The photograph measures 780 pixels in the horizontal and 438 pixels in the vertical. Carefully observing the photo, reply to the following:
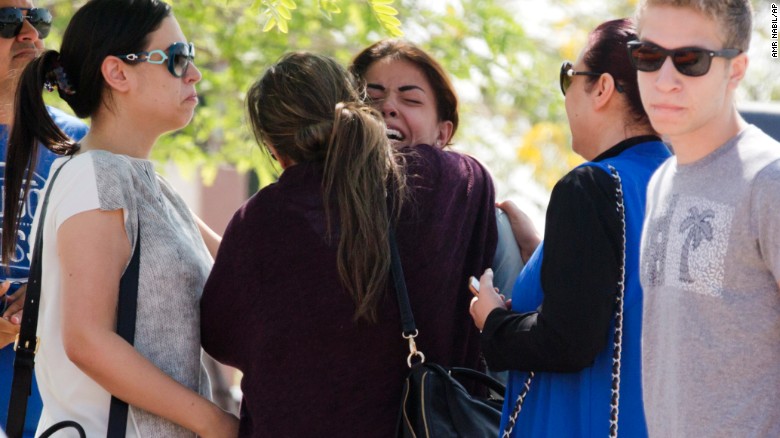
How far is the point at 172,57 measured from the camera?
2.89 m

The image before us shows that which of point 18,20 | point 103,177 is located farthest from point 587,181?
point 18,20

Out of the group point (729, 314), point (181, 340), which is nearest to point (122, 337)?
point (181, 340)

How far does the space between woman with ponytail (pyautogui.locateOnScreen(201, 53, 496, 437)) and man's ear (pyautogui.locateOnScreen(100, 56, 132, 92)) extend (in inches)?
18.0

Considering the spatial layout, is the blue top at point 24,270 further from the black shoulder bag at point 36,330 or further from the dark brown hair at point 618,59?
the dark brown hair at point 618,59

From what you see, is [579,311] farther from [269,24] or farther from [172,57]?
[269,24]

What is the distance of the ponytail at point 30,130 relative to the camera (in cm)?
284

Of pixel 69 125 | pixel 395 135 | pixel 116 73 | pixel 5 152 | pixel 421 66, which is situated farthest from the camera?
pixel 69 125

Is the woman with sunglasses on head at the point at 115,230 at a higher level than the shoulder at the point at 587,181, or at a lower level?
lower

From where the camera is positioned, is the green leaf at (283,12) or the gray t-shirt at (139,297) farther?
the green leaf at (283,12)

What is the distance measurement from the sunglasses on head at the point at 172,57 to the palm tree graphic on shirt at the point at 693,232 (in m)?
1.47

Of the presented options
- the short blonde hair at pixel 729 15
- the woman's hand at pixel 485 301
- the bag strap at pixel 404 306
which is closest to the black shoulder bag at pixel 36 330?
the bag strap at pixel 404 306

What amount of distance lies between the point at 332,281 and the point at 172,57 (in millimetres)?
796

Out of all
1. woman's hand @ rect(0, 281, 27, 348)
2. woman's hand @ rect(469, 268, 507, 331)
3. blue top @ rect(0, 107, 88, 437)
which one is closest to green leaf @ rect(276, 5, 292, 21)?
blue top @ rect(0, 107, 88, 437)

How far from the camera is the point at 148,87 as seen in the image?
2.87m
